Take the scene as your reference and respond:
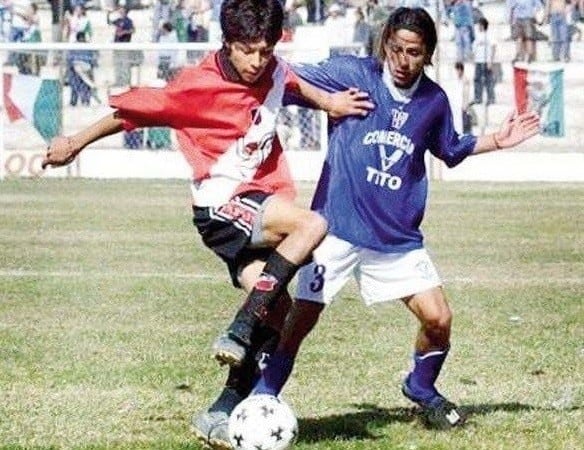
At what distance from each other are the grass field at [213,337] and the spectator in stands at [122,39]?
8.88 m

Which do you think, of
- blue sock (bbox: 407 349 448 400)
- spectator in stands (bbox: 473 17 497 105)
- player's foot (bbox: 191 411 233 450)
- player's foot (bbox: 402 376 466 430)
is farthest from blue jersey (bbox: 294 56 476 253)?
spectator in stands (bbox: 473 17 497 105)

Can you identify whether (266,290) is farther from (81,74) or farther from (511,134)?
(81,74)

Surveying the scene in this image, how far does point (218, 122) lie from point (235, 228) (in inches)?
16.8

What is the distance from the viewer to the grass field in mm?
7855

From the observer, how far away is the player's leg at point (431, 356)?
777cm

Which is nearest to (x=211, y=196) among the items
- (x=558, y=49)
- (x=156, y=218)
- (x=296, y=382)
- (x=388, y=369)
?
(x=296, y=382)

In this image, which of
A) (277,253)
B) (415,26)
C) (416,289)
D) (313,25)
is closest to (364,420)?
(416,289)

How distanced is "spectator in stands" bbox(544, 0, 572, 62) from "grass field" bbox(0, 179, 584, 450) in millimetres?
9805

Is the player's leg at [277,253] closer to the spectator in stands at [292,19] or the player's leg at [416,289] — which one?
the player's leg at [416,289]

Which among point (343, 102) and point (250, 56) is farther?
point (343, 102)

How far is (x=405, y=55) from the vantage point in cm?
764

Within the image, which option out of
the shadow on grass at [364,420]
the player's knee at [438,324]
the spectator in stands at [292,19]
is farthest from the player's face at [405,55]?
the spectator in stands at [292,19]

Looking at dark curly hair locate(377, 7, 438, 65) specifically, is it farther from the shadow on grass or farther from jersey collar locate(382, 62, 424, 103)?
the shadow on grass

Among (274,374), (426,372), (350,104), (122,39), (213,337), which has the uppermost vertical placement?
(350,104)
